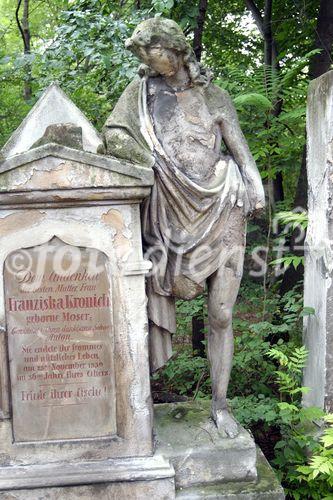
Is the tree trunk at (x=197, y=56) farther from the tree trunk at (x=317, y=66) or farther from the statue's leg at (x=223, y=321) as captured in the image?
the statue's leg at (x=223, y=321)

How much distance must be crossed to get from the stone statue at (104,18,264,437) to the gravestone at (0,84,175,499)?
18cm

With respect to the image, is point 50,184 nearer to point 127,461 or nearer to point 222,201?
point 222,201

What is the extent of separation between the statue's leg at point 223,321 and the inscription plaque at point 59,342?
67 centimetres

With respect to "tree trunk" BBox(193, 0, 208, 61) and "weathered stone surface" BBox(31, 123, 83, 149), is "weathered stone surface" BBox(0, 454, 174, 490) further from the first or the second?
"tree trunk" BBox(193, 0, 208, 61)

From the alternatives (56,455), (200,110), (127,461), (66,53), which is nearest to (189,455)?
(127,461)

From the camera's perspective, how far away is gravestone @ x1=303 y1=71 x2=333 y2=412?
418cm

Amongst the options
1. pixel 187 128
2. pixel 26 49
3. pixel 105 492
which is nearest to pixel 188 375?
pixel 105 492

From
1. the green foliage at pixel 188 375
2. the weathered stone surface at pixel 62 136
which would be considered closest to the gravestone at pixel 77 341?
the weathered stone surface at pixel 62 136

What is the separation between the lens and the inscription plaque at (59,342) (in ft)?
10.3

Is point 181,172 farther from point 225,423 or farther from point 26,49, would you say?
point 26,49

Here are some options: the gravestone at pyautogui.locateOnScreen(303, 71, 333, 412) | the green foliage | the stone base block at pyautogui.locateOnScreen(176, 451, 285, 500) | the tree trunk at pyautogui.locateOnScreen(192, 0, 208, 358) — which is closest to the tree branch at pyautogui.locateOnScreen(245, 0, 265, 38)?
the tree trunk at pyautogui.locateOnScreen(192, 0, 208, 358)

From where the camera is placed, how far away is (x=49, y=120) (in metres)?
3.43

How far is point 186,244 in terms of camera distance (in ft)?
10.8

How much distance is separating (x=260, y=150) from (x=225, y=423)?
2804 mm
